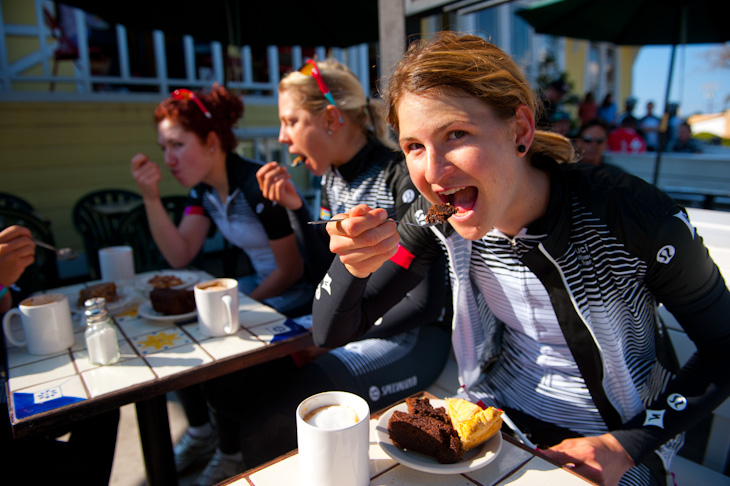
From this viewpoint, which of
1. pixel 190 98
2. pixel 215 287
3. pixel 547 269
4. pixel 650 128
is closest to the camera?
pixel 547 269

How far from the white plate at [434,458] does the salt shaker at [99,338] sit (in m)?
0.93

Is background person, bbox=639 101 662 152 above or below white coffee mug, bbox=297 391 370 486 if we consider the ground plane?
above

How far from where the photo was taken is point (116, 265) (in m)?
2.32

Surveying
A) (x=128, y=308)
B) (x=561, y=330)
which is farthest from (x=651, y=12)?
(x=128, y=308)

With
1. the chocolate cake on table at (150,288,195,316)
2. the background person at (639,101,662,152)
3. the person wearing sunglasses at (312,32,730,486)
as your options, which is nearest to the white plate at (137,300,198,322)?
the chocolate cake on table at (150,288,195,316)

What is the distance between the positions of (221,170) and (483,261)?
1.88 m

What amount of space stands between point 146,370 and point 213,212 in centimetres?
157

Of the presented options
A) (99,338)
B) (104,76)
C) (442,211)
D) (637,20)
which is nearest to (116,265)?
(99,338)

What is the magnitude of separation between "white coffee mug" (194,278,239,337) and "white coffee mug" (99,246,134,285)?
0.78 m

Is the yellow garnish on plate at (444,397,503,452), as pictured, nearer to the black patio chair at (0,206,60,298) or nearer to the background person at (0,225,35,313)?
the background person at (0,225,35,313)

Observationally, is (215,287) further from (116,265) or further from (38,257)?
(38,257)

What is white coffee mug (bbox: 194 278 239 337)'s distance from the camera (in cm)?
171

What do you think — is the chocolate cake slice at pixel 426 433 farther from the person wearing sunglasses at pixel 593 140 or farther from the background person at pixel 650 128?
the background person at pixel 650 128

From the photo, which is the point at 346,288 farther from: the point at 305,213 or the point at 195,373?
the point at 305,213
